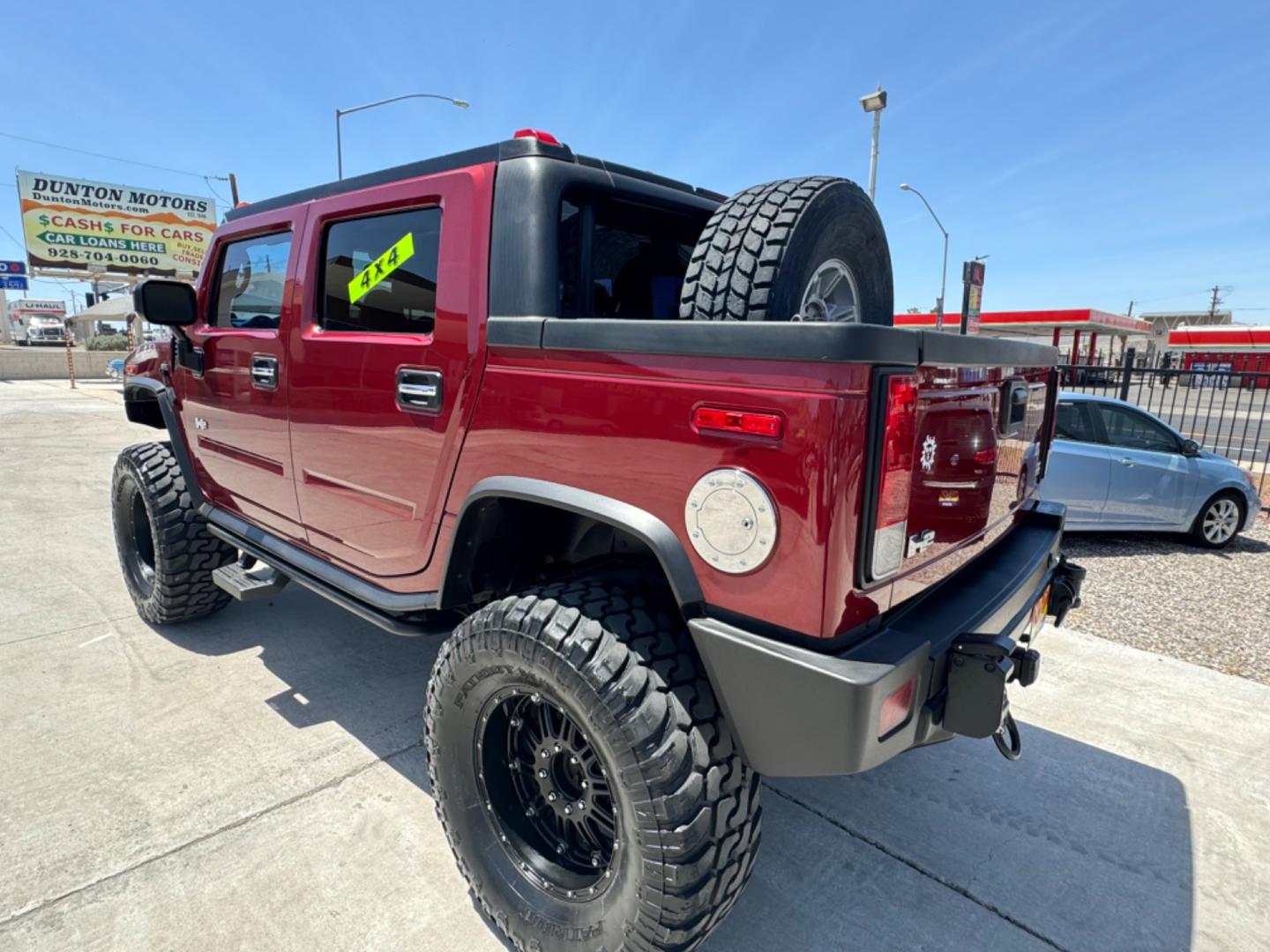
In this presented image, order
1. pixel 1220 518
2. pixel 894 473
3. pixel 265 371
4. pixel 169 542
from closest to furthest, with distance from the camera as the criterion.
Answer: pixel 894 473 < pixel 265 371 < pixel 169 542 < pixel 1220 518

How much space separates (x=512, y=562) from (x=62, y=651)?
291 cm

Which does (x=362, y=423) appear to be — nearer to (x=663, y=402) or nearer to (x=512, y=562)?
(x=512, y=562)

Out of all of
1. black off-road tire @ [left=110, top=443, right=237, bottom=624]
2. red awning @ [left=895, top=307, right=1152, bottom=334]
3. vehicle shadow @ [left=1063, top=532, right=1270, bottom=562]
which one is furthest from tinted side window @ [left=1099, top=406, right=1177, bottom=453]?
red awning @ [left=895, top=307, right=1152, bottom=334]

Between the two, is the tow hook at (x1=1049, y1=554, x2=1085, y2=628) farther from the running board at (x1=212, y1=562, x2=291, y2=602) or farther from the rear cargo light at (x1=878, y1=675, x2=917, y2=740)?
the running board at (x1=212, y1=562, x2=291, y2=602)

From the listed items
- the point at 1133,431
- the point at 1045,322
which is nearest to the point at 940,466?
the point at 1133,431

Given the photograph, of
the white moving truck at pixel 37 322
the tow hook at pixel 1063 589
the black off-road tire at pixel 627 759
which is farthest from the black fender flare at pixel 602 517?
the white moving truck at pixel 37 322

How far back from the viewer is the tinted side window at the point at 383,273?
7.60 feet

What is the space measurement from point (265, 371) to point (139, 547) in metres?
2.13

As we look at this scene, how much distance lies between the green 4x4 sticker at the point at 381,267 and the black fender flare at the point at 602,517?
88cm

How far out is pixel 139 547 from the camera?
425 centimetres

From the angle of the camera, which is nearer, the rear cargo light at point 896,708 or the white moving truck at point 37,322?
the rear cargo light at point 896,708


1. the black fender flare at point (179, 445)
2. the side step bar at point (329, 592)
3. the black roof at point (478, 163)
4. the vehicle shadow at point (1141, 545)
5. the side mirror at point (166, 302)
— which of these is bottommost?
the vehicle shadow at point (1141, 545)

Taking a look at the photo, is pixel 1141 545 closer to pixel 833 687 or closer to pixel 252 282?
pixel 833 687

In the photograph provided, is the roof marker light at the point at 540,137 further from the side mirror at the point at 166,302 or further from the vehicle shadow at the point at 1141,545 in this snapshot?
the vehicle shadow at the point at 1141,545
